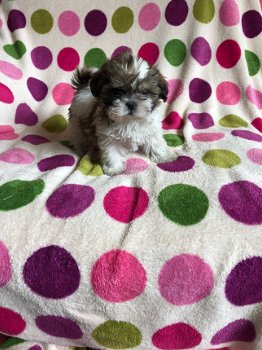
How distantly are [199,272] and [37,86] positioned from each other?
1.52 meters

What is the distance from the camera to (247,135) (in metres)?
1.66

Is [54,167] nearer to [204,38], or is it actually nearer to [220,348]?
[220,348]

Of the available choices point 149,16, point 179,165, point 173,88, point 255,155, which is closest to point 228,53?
A: point 173,88

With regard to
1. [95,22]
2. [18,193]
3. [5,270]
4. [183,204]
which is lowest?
[5,270]

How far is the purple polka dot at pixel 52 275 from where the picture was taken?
3.36 feet

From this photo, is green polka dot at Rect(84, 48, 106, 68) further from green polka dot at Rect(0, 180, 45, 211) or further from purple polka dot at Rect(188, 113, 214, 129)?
green polka dot at Rect(0, 180, 45, 211)

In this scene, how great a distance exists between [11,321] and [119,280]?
0.37 metres

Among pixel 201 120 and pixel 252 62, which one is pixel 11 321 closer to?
pixel 201 120

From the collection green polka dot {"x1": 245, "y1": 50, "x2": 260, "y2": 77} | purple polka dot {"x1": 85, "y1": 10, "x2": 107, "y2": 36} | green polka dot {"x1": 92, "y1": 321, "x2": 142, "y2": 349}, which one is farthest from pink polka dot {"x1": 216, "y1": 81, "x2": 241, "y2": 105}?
green polka dot {"x1": 92, "y1": 321, "x2": 142, "y2": 349}

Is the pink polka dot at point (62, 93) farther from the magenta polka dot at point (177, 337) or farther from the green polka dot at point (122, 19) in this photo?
the magenta polka dot at point (177, 337)

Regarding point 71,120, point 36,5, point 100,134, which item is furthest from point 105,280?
point 36,5

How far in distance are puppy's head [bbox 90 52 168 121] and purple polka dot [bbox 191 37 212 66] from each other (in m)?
0.62

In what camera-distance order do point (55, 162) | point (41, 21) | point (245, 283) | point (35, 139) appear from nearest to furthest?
point (245, 283) < point (55, 162) < point (35, 139) < point (41, 21)

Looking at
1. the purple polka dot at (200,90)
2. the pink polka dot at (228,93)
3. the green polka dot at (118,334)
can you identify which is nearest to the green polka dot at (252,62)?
the pink polka dot at (228,93)
